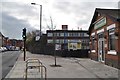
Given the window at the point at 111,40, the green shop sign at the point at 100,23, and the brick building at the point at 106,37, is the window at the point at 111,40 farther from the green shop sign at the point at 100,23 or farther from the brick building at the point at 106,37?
the green shop sign at the point at 100,23

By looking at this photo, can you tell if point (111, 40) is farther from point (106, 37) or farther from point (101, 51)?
point (101, 51)

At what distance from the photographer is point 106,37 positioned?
950 inches

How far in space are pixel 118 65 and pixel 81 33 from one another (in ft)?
246

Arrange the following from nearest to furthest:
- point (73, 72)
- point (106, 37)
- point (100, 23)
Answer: point (73, 72) → point (106, 37) → point (100, 23)

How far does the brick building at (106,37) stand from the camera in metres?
21.0

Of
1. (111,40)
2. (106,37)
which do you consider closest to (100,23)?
(106,37)

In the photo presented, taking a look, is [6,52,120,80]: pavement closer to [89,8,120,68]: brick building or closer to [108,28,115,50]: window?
[89,8,120,68]: brick building

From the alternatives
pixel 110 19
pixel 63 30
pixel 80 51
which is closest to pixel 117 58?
pixel 110 19

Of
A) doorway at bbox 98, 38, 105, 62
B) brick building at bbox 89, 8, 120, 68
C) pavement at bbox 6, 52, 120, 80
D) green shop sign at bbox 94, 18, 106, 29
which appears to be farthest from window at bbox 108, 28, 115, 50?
doorway at bbox 98, 38, 105, 62

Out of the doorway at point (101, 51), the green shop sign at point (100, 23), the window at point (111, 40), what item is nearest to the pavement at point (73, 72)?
the window at point (111, 40)

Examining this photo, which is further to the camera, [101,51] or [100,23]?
[100,23]

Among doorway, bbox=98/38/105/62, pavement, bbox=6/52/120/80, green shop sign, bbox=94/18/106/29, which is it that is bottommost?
pavement, bbox=6/52/120/80

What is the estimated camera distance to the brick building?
2100 centimetres

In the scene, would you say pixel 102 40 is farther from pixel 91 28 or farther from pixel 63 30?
pixel 63 30
